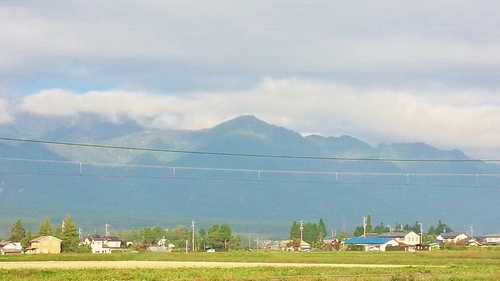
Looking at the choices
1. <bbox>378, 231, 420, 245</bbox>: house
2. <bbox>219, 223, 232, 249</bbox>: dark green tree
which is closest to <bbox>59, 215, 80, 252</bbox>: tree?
<bbox>219, 223, 232, 249</bbox>: dark green tree

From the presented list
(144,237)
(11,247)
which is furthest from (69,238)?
(144,237)

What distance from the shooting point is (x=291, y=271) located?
166 feet

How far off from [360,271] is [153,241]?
131799mm

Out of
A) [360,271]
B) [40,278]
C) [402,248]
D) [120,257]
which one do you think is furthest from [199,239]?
[40,278]

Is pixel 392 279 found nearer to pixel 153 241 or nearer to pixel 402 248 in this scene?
pixel 402 248

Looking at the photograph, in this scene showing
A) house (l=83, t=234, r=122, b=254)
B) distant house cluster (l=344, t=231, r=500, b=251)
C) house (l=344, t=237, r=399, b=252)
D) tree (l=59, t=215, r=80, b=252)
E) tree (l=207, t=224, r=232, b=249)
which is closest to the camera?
tree (l=59, t=215, r=80, b=252)

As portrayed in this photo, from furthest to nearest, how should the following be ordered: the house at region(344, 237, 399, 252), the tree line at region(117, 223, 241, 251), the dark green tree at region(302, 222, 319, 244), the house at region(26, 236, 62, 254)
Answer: the dark green tree at region(302, 222, 319, 244), the tree line at region(117, 223, 241, 251), the house at region(344, 237, 399, 252), the house at region(26, 236, 62, 254)

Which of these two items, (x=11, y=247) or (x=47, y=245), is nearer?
(x=47, y=245)

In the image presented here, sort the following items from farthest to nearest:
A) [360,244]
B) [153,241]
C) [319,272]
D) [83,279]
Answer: [153,241]
[360,244]
[319,272]
[83,279]

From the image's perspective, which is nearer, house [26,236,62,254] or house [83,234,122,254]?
house [26,236,62,254]

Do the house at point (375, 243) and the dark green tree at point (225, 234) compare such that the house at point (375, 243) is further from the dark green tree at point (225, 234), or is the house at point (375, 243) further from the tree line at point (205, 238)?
the dark green tree at point (225, 234)

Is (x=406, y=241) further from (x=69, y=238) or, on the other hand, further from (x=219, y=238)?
(x=69, y=238)

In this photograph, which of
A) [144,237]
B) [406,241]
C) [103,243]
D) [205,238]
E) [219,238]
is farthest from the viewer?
[144,237]

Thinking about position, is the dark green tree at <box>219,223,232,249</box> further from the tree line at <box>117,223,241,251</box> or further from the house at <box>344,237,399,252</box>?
the house at <box>344,237,399,252</box>
